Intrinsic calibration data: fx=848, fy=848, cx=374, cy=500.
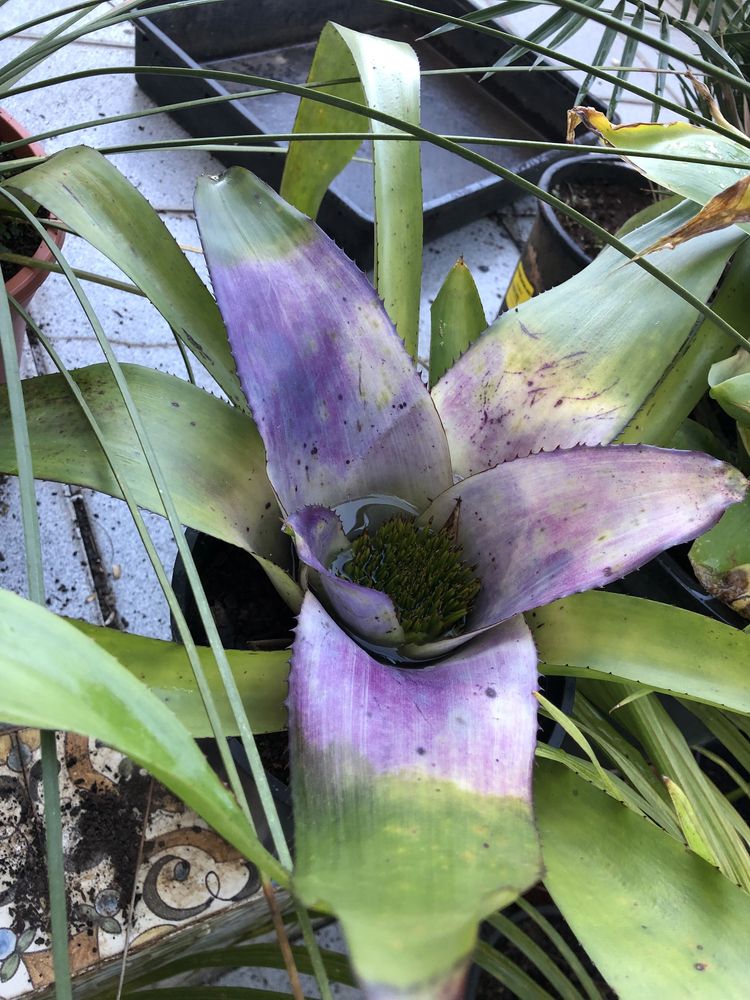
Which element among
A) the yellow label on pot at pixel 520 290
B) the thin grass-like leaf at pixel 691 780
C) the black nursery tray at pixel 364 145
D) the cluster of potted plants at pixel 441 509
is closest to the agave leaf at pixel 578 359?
the cluster of potted plants at pixel 441 509

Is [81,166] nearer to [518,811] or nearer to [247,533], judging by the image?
[247,533]

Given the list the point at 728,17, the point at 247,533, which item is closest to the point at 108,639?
the point at 247,533

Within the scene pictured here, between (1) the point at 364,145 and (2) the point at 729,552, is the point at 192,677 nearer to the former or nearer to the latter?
(2) the point at 729,552

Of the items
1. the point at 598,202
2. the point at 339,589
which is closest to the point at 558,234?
the point at 598,202

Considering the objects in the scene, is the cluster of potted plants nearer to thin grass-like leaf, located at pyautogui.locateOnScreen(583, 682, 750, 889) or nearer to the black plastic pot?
thin grass-like leaf, located at pyautogui.locateOnScreen(583, 682, 750, 889)

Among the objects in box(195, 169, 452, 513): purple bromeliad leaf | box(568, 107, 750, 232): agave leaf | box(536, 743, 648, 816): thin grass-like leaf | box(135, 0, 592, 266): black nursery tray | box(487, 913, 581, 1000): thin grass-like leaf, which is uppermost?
box(135, 0, 592, 266): black nursery tray

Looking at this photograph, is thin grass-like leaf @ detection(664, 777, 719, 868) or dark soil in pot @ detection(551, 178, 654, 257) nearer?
thin grass-like leaf @ detection(664, 777, 719, 868)

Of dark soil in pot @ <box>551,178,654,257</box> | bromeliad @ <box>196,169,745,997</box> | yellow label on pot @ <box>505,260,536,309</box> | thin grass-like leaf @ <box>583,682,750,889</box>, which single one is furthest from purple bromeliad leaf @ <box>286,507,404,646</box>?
dark soil in pot @ <box>551,178,654,257</box>
